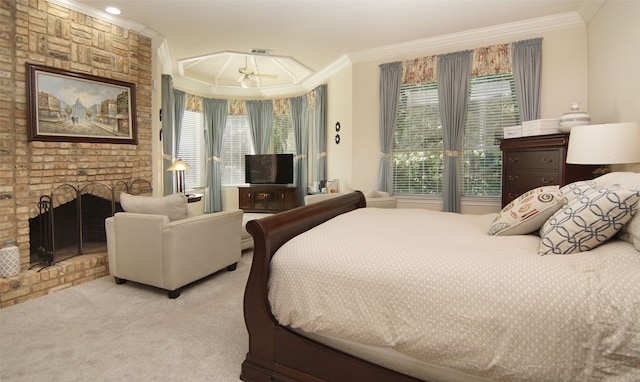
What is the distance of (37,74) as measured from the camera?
318cm

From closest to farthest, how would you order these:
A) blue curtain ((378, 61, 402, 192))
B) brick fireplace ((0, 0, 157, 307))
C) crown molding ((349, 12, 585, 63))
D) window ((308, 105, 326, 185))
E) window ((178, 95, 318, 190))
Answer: brick fireplace ((0, 0, 157, 307)) → crown molding ((349, 12, 585, 63)) → blue curtain ((378, 61, 402, 192)) → window ((308, 105, 326, 185)) → window ((178, 95, 318, 190))

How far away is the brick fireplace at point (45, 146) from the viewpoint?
293 centimetres

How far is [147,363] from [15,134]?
2627 millimetres

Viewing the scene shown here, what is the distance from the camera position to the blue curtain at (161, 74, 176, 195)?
18.9ft

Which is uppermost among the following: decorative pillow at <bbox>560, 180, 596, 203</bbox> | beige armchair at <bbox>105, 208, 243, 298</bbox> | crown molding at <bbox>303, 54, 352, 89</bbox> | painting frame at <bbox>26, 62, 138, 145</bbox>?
crown molding at <bbox>303, 54, 352, 89</bbox>

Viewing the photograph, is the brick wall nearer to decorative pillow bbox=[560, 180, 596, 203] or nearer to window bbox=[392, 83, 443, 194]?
window bbox=[392, 83, 443, 194]

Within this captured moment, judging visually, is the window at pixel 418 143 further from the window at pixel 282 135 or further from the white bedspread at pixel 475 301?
the white bedspread at pixel 475 301

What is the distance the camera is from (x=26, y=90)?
10.2 feet

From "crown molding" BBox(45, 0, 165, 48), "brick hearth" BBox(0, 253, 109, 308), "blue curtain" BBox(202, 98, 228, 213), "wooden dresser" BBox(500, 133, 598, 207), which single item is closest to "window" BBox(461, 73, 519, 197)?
"wooden dresser" BBox(500, 133, 598, 207)

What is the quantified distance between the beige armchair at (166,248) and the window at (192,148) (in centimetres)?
403

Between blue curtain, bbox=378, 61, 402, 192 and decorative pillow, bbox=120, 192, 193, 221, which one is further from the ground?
blue curtain, bbox=378, 61, 402, 192

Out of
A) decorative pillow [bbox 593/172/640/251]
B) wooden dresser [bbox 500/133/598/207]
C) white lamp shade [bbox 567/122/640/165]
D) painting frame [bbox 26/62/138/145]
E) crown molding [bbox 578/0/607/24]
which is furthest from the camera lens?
crown molding [bbox 578/0/607/24]

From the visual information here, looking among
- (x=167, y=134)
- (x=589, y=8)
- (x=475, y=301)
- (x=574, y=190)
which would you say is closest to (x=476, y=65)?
(x=589, y=8)

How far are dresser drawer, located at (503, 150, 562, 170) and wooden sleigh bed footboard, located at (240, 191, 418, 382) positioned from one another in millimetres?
3087
